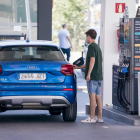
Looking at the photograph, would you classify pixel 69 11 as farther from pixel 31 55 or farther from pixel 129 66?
pixel 31 55

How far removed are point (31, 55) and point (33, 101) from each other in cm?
90

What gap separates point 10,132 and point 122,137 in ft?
5.96

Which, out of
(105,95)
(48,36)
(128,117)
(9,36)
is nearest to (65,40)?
(48,36)

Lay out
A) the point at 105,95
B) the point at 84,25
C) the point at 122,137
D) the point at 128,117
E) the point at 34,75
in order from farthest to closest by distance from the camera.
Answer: the point at 84,25 → the point at 105,95 → the point at 128,117 → the point at 34,75 → the point at 122,137

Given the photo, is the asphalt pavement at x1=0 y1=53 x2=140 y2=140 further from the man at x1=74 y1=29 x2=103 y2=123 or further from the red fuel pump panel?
the red fuel pump panel

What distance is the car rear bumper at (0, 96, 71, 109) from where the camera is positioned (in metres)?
7.66

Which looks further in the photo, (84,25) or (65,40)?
(84,25)

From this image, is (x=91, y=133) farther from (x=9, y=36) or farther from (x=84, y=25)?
(x=84, y=25)

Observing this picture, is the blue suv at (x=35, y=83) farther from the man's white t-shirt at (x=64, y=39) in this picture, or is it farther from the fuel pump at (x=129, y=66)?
the man's white t-shirt at (x=64, y=39)

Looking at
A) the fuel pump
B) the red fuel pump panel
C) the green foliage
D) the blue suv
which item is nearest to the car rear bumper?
the blue suv

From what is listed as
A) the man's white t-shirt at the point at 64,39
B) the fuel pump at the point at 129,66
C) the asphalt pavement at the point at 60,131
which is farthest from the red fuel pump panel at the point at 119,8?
the man's white t-shirt at the point at 64,39

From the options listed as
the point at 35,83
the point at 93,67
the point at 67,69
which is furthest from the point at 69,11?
the point at 35,83

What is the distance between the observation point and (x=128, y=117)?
27.7 ft

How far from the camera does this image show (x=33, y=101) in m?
7.70
